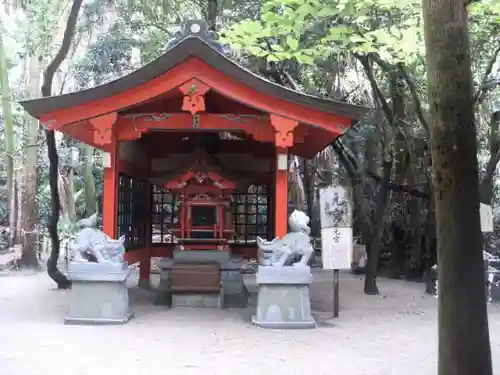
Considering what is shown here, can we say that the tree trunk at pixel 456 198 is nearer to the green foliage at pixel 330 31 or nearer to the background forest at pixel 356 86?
the green foliage at pixel 330 31

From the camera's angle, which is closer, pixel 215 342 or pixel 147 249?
pixel 215 342

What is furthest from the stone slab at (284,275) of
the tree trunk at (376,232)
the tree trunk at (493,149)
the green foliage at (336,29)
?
the tree trunk at (493,149)

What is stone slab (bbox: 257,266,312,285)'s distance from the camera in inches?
340

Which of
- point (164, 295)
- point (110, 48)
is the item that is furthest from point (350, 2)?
point (110, 48)

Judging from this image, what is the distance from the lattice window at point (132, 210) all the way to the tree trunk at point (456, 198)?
24.2 feet

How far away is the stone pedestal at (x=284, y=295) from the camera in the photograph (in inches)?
340

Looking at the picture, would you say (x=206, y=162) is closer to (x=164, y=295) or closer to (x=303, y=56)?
(x=164, y=295)

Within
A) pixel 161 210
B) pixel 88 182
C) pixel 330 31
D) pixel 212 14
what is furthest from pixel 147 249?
pixel 88 182

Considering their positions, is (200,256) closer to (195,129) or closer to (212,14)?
(195,129)

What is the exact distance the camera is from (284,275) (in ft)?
28.4

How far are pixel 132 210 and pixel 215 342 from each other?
4.55 m

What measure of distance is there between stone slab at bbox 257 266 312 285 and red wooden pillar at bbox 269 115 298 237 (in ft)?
2.21

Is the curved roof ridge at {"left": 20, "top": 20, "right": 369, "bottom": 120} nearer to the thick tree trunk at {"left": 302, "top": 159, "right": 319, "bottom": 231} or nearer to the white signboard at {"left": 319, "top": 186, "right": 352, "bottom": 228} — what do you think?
the white signboard at {"left": 319, "top": 186, "right": 352, "bottom": 228}

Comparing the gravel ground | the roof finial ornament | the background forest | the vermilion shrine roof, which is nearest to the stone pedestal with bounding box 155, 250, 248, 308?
the gravel ground
